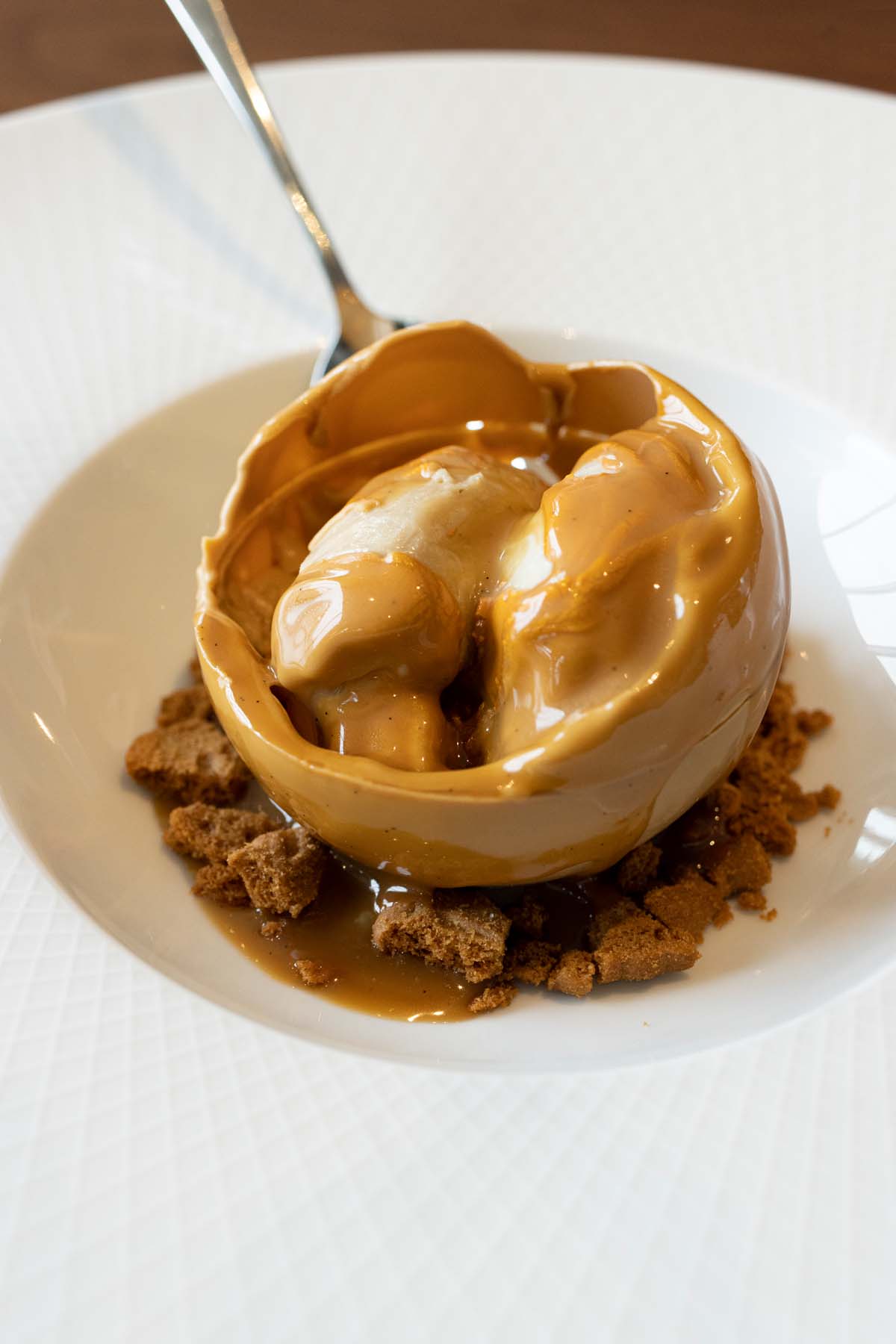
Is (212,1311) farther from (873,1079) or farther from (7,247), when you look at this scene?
(7,247)

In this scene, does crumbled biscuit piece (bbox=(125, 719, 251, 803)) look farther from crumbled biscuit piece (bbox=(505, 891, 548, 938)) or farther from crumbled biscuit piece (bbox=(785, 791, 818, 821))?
crumbled biscuit piece (bbox=(785, 791, 818, 821))

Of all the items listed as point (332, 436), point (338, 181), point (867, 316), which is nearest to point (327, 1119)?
point (332, 436)

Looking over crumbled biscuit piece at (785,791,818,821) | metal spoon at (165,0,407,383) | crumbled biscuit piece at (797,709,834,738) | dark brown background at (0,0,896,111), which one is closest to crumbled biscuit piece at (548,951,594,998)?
crumbled biscuit piece at (785,791,818,821)

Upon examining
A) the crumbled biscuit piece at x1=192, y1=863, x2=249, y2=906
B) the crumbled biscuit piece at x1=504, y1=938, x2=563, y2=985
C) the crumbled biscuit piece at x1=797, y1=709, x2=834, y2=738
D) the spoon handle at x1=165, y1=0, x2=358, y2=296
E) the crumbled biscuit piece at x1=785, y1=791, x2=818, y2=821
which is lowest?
the crumbled biscuit piece at x1=785, y1=791, x2=818, y2=821

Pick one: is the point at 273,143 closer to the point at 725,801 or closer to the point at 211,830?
the point at 211,830

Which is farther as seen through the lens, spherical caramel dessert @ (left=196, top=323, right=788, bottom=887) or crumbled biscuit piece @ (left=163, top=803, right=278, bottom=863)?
crumbled biscuit piece @ (left=163, top=803, right=278, bottom=863)

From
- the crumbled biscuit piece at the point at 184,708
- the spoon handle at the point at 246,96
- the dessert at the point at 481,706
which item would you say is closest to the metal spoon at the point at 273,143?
the spoon handle at the point at 246,96
